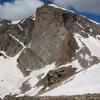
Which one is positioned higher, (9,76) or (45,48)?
(45,48)

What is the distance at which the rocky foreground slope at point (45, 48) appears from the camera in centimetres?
10025

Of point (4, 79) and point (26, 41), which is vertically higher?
point (26, 41)

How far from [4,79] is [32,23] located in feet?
100

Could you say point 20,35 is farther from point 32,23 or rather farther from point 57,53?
point 57,53

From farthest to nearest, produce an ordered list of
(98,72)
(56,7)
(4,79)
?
(56,7), (4,79), (98,72)

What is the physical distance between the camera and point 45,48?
379 ft

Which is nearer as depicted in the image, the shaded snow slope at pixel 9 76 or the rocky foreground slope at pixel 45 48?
the rocky foreground slope at pixel 45 48

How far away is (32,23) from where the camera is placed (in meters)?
132

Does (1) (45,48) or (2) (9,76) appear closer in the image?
(2) (9,76)

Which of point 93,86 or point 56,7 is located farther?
point 56,7

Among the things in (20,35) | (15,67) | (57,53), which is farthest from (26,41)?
(57,53)

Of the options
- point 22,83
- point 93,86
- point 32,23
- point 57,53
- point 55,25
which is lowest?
point 93,86

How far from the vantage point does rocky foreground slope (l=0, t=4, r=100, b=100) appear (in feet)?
329

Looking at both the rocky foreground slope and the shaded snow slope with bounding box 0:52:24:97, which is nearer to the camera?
the rocky foreground slope
